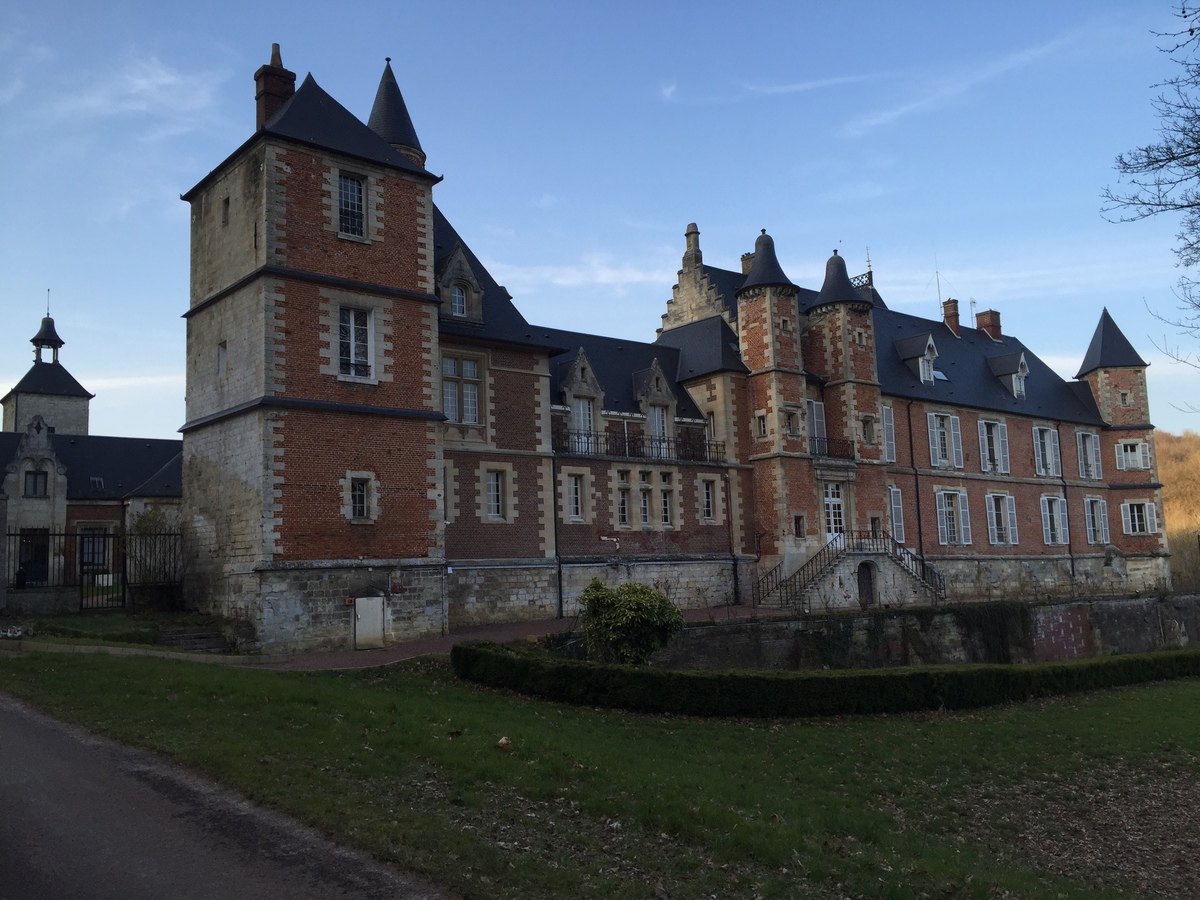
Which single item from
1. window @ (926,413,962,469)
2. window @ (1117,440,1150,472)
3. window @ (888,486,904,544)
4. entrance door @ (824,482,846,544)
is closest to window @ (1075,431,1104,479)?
window @ (1117,440,1150,472)

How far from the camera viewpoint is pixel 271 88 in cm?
2323

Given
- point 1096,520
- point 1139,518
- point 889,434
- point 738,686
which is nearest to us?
point 738,686

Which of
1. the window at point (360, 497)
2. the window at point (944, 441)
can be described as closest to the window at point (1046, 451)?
the window at point (944, 441)

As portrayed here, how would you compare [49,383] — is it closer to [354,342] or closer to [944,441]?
[354,342]

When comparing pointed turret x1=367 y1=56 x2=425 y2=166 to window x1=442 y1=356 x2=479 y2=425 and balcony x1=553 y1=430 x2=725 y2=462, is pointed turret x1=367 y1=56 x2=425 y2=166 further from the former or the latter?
balcony x1=553 y1=430 x2=725 y2=462

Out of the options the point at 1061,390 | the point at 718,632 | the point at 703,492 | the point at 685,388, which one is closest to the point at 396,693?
the point at 718,632

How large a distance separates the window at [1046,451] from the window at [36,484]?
4635 centimetres

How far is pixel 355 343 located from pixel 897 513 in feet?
79.1

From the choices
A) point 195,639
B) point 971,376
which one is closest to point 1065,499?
point 971,376

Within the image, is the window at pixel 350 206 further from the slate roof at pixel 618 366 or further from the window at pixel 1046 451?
the window at pixel 1046 451

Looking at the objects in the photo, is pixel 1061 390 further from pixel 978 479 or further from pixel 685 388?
pixel 685 388

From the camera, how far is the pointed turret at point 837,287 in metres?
36.3

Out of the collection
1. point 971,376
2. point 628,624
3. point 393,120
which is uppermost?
point 393,120

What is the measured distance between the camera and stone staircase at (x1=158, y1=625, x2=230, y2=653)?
64.7ft
